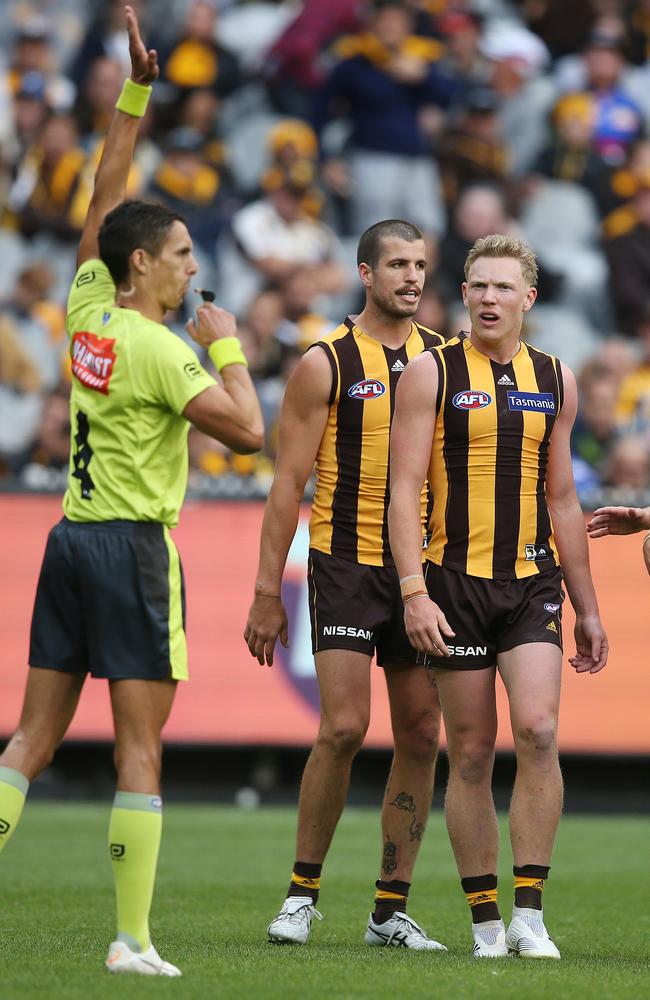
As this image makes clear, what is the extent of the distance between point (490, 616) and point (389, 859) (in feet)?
3.75

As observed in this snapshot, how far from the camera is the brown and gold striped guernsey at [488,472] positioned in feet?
18.6

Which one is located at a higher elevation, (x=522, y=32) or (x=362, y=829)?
(x=522, y=32)

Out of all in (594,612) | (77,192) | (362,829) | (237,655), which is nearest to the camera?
(594,612)

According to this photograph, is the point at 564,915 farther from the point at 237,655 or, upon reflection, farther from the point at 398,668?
the point at 237,655

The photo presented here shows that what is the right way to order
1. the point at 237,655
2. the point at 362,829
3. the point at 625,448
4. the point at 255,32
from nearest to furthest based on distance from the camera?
the point at 362,829 → the point at 237,655 → the point at 625,448 → the point at 255,32

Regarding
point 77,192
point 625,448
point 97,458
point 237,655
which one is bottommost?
point 237,655

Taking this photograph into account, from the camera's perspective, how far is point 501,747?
11.1 metres

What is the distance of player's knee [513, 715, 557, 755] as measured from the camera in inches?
214

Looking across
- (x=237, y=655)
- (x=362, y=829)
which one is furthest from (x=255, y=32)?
(x=362, y=829)

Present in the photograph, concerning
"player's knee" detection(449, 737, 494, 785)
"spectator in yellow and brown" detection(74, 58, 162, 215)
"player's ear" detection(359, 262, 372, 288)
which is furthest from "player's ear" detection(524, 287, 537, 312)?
"spectator in yellow and brown" detection(74, 58, 162, 215)

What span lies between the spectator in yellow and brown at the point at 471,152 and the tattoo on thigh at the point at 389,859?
1046 cm

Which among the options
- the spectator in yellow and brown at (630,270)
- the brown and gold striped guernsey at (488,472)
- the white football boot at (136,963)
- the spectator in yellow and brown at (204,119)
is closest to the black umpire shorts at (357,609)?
the brown and gold striped guernsey at (488,472)

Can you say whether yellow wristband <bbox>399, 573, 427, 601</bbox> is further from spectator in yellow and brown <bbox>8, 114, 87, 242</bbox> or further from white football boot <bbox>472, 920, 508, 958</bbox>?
spectator in yellow and brown <bbox>8, 114, 87, 242</bbox>

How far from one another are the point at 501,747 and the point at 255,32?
8906mm
